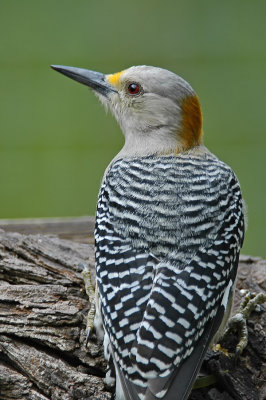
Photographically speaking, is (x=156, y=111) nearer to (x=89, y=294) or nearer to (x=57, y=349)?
(x=89, y=294)

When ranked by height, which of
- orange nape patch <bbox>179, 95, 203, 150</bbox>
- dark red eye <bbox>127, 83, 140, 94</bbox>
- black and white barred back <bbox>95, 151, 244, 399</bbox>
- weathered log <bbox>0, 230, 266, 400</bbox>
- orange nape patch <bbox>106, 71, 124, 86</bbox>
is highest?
orange nape patch <bbox>106, 71, 124, 86</bbox>

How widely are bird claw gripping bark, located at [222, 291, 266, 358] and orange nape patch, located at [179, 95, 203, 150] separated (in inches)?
42.8

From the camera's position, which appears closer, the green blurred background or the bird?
the bird

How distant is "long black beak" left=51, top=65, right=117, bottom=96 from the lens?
4984mm

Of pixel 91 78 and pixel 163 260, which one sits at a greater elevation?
pixel 91 78

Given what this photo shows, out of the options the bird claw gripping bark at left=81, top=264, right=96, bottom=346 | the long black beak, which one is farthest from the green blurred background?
the bird claw gripping bark at left=81, top=264, right=96, bottom=346

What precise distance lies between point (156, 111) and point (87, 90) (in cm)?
346

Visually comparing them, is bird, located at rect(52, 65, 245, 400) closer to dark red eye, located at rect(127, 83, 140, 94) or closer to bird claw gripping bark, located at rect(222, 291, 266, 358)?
dark red eye, located at rect(127, 83, 140, 94)

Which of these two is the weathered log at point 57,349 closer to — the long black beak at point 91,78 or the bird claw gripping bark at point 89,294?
the bird claw gripping bark at point 89,294

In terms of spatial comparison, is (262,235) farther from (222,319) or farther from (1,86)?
(222,319)

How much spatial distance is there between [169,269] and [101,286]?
0.39 metres

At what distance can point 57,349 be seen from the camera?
3.94 metres

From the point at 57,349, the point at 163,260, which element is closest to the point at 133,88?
the point at 163,260

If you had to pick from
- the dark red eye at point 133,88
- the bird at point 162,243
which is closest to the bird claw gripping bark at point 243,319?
the bird at point 162,243
